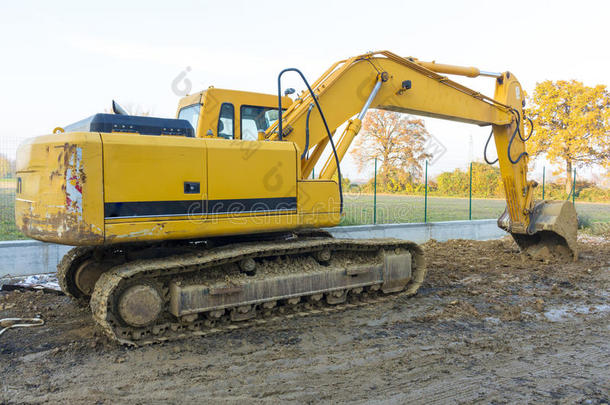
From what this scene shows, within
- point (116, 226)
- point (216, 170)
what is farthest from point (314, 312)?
point (116, 226)

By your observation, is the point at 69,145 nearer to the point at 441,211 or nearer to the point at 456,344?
the point at 456,344

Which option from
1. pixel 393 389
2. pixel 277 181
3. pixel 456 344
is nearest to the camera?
pixel 393 389

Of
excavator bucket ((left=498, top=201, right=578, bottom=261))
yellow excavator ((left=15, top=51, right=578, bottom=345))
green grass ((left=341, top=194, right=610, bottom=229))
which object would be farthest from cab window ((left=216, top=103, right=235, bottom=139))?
excavator bucket ((left=498, top=201, right=578, bottom=261))

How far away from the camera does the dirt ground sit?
11.5 ft

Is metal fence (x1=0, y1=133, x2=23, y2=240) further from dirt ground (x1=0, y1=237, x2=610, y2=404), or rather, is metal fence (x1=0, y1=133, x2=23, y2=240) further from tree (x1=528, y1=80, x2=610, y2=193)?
tree (x1=528, y1=80, x2=610, y2=193)

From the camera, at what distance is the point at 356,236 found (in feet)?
36.1

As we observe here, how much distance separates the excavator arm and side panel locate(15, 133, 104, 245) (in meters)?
2.12

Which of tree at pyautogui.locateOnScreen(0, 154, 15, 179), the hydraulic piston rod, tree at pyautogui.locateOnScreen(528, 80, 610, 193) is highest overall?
tree at pyautogui.locateOnScreen(528, 80, 610, 193)

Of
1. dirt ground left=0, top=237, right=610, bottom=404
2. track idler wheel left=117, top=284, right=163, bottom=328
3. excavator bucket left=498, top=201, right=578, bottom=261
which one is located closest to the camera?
dirt ground left=0, top=237, right=610, bottom=404

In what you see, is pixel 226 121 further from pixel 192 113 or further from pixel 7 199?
pixel 7 199

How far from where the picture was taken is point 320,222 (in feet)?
17.4

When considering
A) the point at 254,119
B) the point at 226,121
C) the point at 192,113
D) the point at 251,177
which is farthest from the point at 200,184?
the point at 192,113

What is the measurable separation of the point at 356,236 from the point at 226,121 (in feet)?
19.8

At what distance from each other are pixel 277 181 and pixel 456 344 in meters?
2.52
